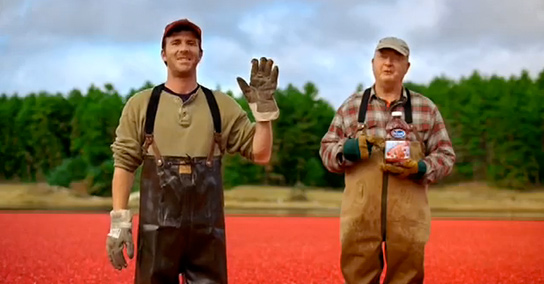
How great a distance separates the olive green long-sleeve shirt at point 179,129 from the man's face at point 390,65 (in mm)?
796

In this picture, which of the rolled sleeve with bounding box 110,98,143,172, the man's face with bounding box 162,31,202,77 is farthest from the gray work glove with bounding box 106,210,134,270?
the man's face with bounding box 162,31,202,77

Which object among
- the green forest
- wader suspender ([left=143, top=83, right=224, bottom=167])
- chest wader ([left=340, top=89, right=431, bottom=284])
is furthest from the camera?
the green forest

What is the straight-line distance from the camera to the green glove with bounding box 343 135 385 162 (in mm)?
3669

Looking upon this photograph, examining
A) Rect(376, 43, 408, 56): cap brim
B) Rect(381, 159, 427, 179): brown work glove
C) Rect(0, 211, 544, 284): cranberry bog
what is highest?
Rect(376, 43, 408, 56): cap brim

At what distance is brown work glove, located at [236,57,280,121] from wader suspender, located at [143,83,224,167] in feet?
0.79

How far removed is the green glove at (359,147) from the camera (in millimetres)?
3669

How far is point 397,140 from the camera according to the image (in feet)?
12.1

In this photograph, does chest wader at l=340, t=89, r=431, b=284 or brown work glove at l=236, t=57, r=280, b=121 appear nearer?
brown work glove at l=236, t=57, r=280, b=121

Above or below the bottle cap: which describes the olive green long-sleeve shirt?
below

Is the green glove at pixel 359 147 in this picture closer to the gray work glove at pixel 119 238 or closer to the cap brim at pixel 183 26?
the cap brim at pixel 183 26

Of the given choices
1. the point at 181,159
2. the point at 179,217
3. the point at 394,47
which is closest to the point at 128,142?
the point at 181,159

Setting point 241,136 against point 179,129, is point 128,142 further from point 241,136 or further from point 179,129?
point 241,136

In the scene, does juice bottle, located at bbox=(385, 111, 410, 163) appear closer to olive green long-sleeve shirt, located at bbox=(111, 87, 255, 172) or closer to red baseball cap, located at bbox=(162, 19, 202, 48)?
olive green long-sleeve shirt, located at bbox=(111, 87, 255, 172)

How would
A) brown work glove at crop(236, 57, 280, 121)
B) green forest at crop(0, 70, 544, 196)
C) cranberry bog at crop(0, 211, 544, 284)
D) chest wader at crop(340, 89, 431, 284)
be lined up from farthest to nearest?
1. green forest at crop(0, 70, 544, 196)
2. cranberry bog at crop(0, 211, 544, 284)
3. chest wader at crop(340, 89, 431, 284)
4. brown work glove at crop(236, 57, 280, 121)
